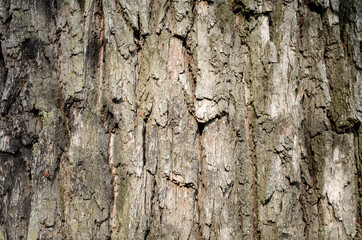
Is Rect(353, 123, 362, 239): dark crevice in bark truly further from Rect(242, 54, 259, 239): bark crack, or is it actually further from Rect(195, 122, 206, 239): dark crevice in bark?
Rect(195, 122, 206, 239): dark crevice in bark

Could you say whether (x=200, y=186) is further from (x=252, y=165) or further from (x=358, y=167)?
(x=358, y=167)

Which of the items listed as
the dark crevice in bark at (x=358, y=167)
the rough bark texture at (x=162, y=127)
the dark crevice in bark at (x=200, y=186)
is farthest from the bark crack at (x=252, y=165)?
the dark crevice in bark at (x=358, y=167)

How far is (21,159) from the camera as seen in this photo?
1607mm

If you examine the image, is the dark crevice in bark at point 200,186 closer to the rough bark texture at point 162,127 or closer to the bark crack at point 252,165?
the rough bark texture at point 162,127

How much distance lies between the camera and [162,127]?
61.5 inches

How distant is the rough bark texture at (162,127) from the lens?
1550mm

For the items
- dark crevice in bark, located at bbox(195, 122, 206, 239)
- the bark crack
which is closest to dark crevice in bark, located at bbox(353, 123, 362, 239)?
the bark crack

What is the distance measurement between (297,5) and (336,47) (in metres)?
0.31

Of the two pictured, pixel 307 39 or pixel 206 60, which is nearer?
pixel 206 60

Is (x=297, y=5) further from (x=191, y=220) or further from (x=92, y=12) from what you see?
(x=191, y=220)

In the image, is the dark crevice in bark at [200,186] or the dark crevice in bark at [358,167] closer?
the dark crevice in bark at [200,186]

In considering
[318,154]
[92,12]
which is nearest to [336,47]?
[318,154]

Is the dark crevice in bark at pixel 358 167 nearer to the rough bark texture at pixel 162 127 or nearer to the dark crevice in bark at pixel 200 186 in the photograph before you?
the rough bark texture at pixel 162 127

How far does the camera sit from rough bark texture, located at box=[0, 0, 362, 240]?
5.08 ft
